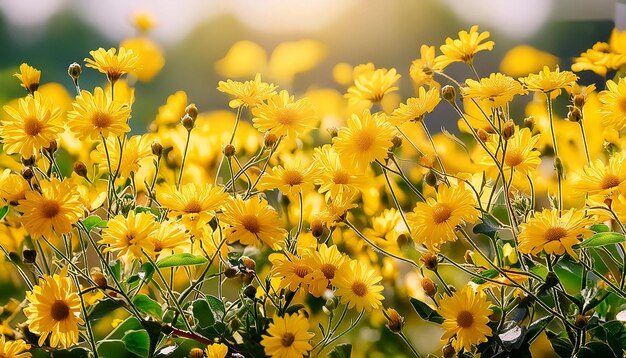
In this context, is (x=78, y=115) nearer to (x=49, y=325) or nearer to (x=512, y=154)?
(x=49, y=325)

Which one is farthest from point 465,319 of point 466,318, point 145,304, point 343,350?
point 145,304

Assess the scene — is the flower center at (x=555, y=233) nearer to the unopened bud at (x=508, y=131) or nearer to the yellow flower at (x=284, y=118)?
the unopened bud at (x=508, y=131)

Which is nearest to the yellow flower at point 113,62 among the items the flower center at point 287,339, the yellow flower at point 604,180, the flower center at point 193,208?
the flower center at point 193,208

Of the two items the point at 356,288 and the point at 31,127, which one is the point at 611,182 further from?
the point at 31,127

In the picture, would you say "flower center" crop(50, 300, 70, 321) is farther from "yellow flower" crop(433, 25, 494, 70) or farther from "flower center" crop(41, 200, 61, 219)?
"yellow flower" crop(433, 25, 494, 70)

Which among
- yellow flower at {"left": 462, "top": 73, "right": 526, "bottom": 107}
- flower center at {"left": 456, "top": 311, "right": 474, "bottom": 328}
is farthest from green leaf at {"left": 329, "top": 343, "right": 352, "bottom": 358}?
yellow flower at {"left": 462, "top": 73, "right": 526, "bottom": 107}

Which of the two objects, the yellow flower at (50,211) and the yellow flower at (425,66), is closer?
the yellow flower at (50,211)
